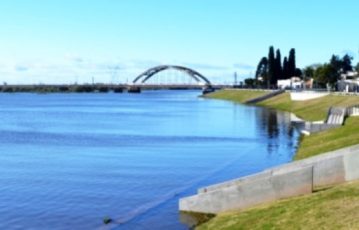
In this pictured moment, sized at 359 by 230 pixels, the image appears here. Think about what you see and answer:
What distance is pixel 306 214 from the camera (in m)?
17.5

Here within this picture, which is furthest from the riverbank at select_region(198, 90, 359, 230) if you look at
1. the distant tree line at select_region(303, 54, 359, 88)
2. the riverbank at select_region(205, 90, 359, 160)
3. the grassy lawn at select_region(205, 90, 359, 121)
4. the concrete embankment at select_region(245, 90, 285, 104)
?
the distant tree line at select_region(303, 54, 359, 88)

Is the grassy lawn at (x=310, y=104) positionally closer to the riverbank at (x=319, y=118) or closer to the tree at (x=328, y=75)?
the riverbank at (x=319, y=118)

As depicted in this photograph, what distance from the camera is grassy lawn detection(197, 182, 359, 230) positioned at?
52.7ft

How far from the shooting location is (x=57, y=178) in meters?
32.4

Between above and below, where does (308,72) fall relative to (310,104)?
above

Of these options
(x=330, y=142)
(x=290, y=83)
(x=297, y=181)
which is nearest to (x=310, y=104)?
(x=330, y=142)

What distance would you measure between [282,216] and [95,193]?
40.0ft

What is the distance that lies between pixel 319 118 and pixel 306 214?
177 feet

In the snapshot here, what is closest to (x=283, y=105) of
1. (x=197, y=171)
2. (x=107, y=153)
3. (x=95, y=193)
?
(x=107, y=153)

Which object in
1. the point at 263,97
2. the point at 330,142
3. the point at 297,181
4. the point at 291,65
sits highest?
the point at 291,65

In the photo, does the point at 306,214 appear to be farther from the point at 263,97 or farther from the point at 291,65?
the point at 291,65

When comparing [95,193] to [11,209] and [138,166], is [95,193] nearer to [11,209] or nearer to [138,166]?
[11,209]

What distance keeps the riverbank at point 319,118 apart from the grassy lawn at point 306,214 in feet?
45.8

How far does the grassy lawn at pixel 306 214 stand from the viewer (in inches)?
633
